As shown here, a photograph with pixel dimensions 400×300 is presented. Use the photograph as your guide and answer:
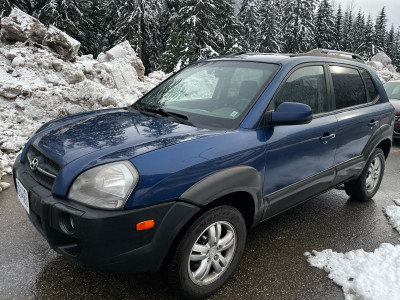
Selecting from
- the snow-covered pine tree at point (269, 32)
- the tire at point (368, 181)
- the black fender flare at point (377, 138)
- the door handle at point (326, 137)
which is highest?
the door handle at point (326, 137)

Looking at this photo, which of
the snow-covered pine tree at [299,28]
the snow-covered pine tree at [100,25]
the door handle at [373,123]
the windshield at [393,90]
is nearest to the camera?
the door handle at [373,123]

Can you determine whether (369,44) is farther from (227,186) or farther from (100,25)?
(227,186)

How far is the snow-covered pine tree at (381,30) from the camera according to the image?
192 ft

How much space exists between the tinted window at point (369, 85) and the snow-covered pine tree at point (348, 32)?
6764cm

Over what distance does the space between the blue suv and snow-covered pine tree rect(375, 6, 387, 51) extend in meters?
64.4

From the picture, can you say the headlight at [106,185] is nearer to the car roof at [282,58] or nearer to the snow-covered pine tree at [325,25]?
the car roof at [282,58]

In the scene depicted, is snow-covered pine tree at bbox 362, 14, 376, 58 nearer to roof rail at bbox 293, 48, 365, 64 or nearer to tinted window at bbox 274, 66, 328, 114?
roof rail at bbox 293, 48, 365, 64

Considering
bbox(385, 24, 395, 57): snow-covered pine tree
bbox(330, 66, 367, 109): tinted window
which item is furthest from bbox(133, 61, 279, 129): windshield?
bbox(385, 24, 395, 57): snow-covered pine tree

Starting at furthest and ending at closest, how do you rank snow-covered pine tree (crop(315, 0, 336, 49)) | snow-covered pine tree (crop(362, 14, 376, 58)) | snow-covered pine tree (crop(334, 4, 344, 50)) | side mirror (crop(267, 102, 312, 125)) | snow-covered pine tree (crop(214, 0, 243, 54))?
snow-covered pine tree (crop(362, 14, 376, 58)) → snow-covered pine tree (crop(334, 4, 344, 50)) → snow-covered pine tree (crop(315, 0, 336, 49)) → snow-covered pine tree (crop(214, 0, 243, 54)) → side mirror (crop(267, 102, 312, 125))

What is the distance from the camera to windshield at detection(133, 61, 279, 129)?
2824mm

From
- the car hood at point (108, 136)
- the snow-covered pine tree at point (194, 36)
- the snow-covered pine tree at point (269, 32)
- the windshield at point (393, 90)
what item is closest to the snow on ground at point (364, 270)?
the car hood at point (108, 136)

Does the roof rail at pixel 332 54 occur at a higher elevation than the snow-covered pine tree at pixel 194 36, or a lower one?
higher

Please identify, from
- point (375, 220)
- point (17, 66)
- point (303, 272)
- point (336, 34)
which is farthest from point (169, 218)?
point (336, 34)

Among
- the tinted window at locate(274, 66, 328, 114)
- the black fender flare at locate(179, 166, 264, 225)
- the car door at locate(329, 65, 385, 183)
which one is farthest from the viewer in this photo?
the car door at locate(329, 65, 385, 183)
